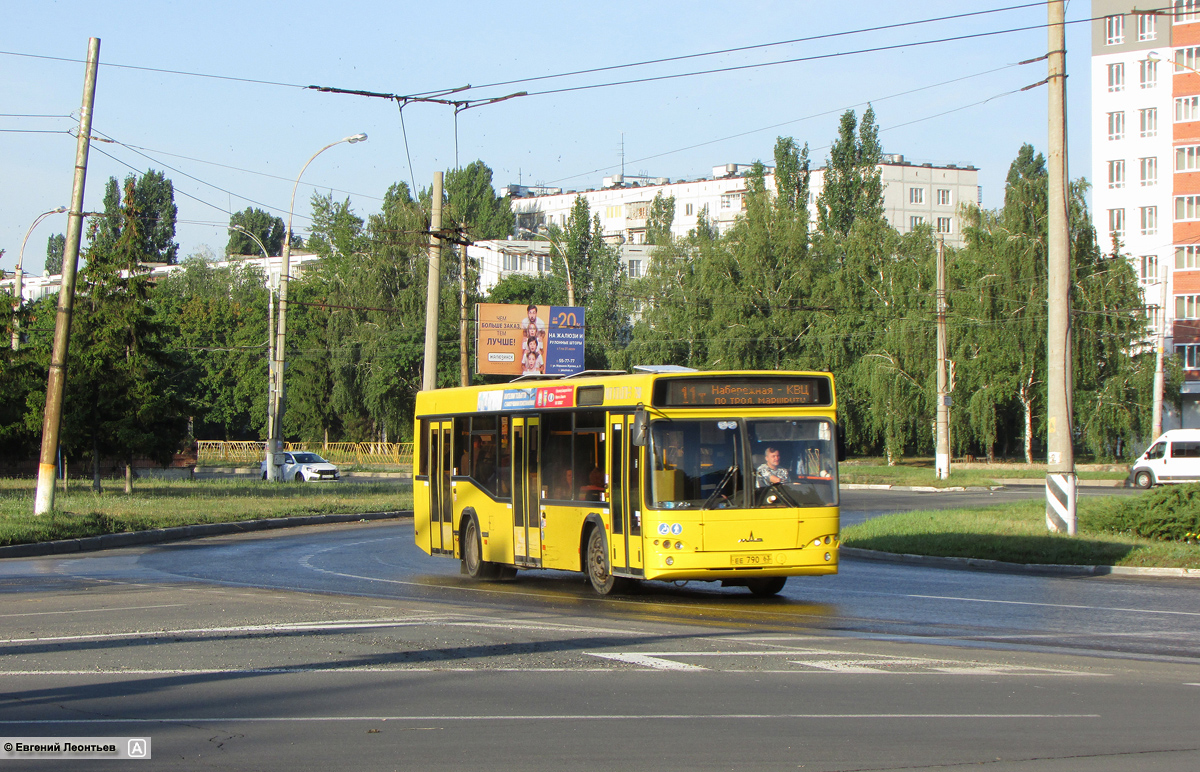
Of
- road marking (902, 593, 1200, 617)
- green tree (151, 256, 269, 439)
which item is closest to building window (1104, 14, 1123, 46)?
green tree (151, 256, 269, 439)

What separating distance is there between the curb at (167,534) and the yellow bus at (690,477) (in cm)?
1027

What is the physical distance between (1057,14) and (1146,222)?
193ft

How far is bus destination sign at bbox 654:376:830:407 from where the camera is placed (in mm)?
13906

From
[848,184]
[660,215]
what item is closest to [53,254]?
[660,215]

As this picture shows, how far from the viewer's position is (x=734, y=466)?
13.8 metres

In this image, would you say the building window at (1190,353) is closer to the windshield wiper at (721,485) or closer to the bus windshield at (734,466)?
the bus windshield at (734,466)

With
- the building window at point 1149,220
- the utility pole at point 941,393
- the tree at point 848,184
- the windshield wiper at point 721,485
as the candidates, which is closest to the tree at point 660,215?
the tree at point 848,184

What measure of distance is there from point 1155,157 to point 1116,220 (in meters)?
4.20

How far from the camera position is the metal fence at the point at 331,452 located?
77875 millimetres

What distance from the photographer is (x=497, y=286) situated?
98938mm

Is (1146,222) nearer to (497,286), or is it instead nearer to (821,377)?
(497,286)

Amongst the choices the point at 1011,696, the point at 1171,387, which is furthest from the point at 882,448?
the point at 1011,696

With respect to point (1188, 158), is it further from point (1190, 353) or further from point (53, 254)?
point (53, 254)

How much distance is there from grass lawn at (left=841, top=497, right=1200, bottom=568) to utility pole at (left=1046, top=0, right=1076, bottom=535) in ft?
2.13
